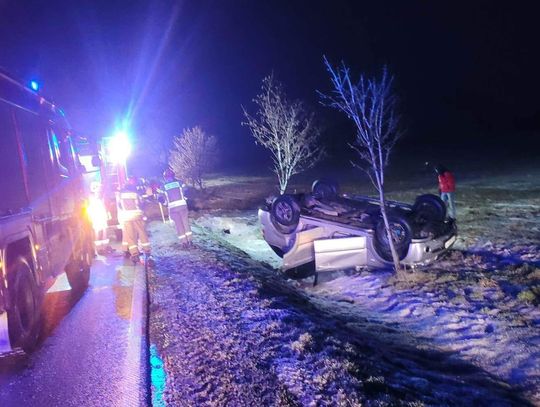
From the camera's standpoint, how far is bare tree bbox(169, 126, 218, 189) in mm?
25641

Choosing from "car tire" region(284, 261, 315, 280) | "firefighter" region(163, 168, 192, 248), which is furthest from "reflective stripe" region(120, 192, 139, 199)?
"car tire" region(284, 261, 315, 280)

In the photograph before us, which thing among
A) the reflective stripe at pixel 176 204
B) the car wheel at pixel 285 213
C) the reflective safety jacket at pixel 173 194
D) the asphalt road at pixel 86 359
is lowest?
the asphalt road at pixel 86 359

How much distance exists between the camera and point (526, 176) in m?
20.5

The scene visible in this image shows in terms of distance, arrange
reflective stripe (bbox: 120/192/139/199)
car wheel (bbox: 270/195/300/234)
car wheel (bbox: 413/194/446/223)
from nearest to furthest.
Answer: car wheel (bbox: 413/194/446/223), car wheel (bbox: 270/195/300/234), reflective stripe (bbox: 120/192/139/199)

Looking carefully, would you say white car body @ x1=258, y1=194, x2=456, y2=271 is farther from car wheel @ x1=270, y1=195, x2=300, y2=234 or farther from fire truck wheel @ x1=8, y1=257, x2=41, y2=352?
fire truck wheel @ x1=8, y1=257, x2=41, y2=352

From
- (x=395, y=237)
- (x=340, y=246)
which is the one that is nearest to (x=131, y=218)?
(x=340, y=246)

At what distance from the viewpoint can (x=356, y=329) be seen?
224 inches

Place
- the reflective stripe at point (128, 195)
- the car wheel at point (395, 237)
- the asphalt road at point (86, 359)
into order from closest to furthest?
1. the asphalt road at point (86, 359)
2. the car wheel at point (395, 237)
3. the reflective stripe at point (128, 195)

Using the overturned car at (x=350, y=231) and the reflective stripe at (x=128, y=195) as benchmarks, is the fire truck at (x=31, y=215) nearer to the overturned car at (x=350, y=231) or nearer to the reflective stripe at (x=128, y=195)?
the reflective stripe at (x=128, y=195)

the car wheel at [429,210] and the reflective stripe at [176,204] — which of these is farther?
the reflective stripe at [176,204]

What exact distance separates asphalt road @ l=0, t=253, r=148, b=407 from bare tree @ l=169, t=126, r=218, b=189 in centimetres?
1947

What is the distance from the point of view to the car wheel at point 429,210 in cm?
795

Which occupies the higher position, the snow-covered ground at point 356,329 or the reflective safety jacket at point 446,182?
the reflective safety jacket at point 446,182

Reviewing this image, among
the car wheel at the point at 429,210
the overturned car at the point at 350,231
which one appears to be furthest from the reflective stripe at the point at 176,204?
the car wheel at the point at 429,210
